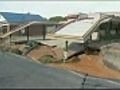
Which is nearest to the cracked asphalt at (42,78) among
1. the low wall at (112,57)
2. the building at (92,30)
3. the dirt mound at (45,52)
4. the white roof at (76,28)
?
the low wall at (112,57)

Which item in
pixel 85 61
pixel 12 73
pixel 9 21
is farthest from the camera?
pixel 9 21

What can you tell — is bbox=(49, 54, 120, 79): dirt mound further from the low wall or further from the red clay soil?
the low wall

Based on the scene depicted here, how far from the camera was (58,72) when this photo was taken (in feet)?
11.1

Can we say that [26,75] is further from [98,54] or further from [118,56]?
[98,54]

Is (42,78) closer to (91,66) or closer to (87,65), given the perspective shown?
(91,66)

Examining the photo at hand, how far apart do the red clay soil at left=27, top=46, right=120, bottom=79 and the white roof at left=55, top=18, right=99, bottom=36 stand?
1.64 m

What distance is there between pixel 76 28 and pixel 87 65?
4.56m

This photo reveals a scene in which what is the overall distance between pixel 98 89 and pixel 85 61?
13.3m

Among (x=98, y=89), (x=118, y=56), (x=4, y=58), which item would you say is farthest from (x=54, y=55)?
(x=98, y=89)

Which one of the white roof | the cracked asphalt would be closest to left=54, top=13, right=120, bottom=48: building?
the white roof

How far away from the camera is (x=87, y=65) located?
1455cm

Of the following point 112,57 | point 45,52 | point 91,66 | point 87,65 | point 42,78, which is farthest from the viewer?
point 45,52

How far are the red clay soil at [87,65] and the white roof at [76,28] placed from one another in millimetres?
1638

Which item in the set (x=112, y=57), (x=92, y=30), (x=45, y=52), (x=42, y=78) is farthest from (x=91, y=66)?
(x=42, y=78)
